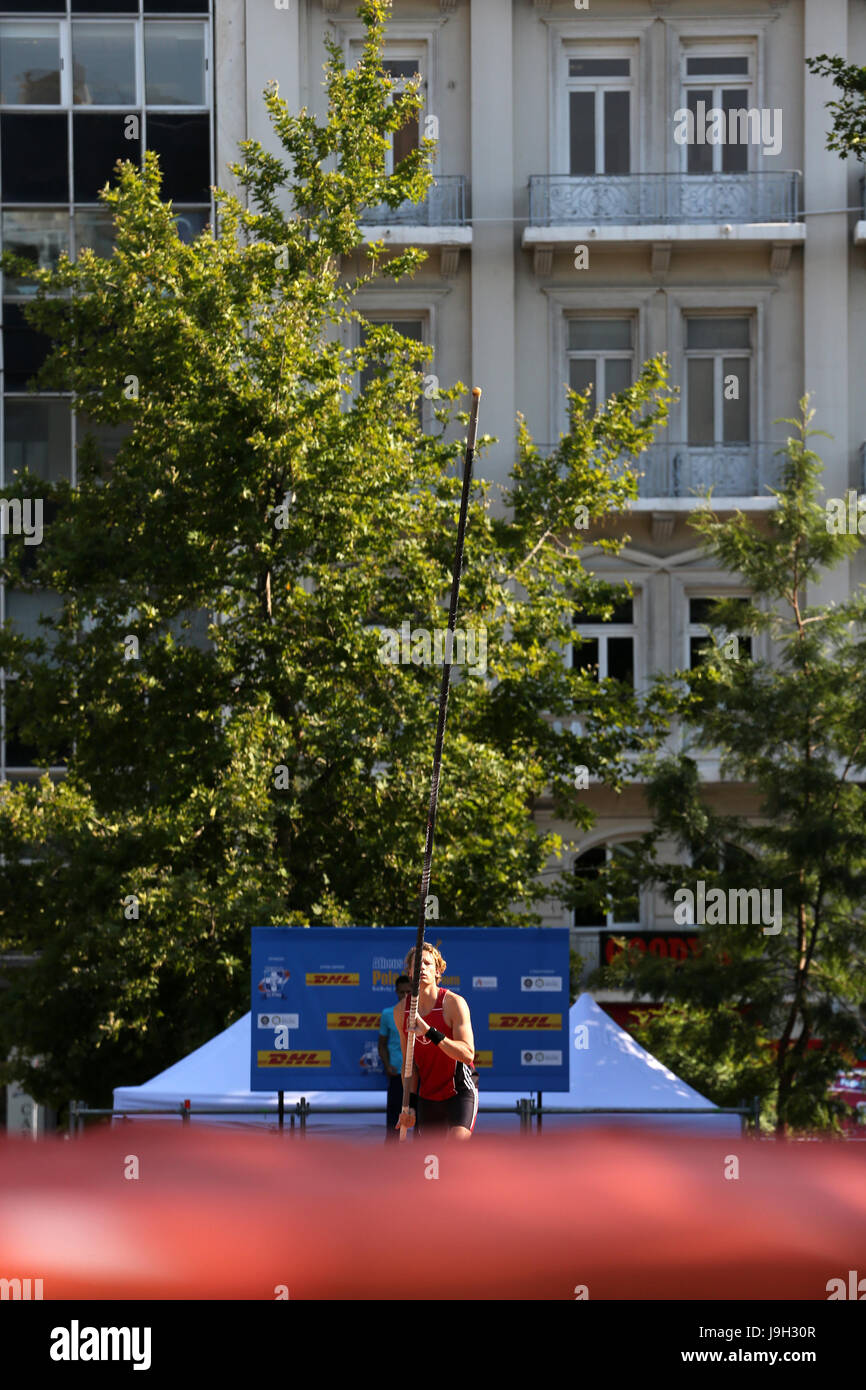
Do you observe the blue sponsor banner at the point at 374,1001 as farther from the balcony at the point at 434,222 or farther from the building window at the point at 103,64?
the building window at the point at 103,64

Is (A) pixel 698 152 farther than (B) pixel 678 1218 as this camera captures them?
Yes

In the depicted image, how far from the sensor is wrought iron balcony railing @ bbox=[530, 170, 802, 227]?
24.2 metres

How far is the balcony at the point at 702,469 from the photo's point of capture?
23.9 metres

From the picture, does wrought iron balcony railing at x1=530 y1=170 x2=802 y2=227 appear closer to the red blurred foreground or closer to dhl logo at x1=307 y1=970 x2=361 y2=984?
dhl logo at x1=307 y1=970 x2=361 y2=984

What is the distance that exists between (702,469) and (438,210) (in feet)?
16.6

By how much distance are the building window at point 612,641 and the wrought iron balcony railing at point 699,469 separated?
1.65m

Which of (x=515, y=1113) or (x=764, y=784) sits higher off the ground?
(x=764, y=784)

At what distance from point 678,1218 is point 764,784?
12.2m

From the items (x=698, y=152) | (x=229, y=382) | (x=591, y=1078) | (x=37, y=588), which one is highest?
(x=698, y=152)

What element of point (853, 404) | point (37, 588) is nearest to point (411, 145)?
point (853, 404)

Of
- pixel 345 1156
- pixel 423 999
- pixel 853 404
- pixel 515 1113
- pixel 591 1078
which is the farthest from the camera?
pixel 853 404
